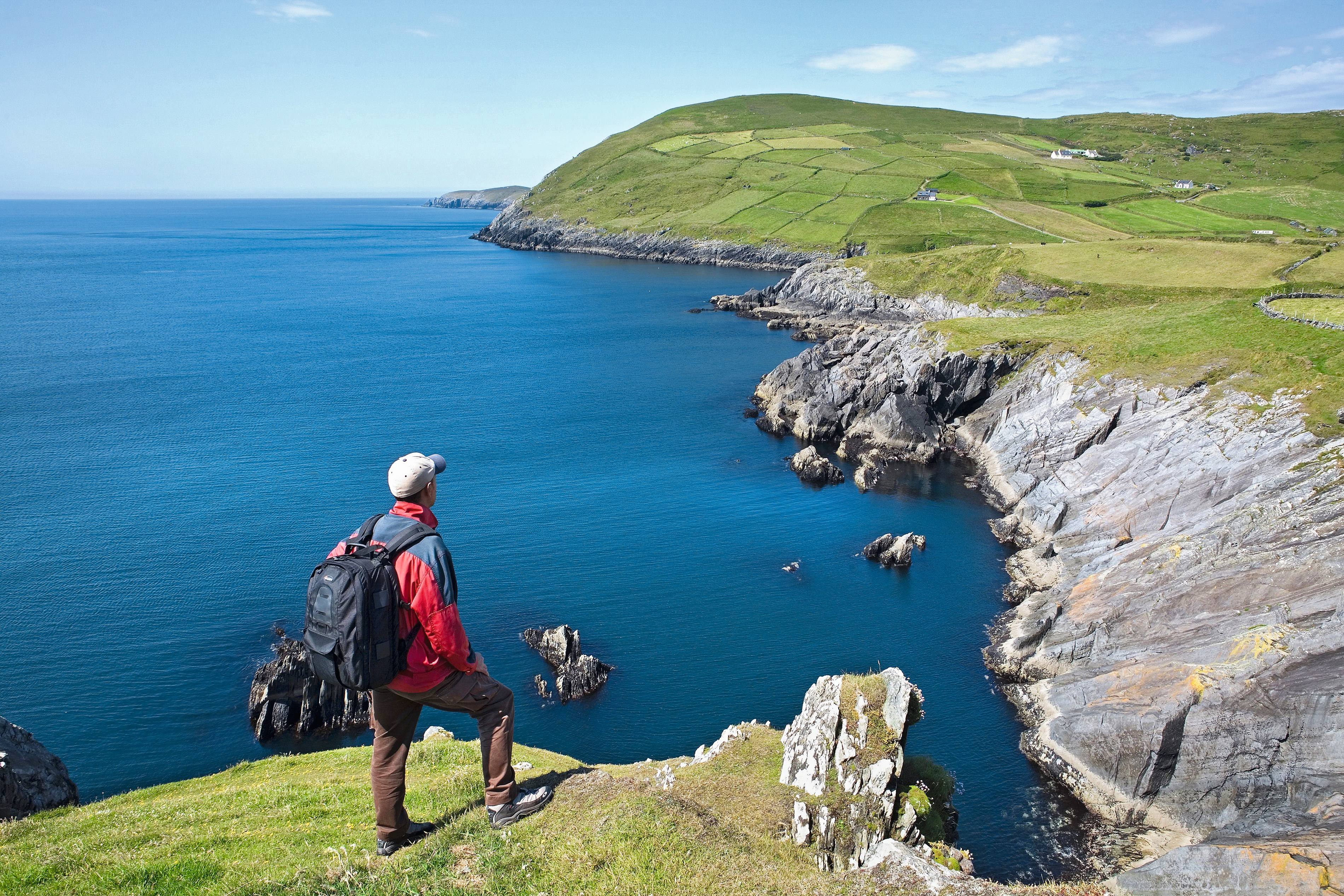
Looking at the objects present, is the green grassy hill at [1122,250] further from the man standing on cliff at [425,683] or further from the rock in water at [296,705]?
the rock in water at [296,705]

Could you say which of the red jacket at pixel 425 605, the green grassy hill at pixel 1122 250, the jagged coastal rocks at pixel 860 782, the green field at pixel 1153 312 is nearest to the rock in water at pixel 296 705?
the jagged coastal rocks at pixel 860 782

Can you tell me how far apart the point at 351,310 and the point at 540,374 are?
54938 millimetres

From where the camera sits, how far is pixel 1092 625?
37.2m

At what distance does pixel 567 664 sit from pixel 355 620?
3097 cm

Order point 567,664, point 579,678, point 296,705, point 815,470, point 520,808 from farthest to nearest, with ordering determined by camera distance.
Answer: point 815,470, point 567,664, point 579,678, point 296,705, point 520,808

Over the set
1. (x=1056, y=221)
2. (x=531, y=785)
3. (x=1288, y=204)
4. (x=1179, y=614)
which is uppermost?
(x=1288, y=204)

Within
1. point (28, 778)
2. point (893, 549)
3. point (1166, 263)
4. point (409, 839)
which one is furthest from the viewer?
point (1166, 263)

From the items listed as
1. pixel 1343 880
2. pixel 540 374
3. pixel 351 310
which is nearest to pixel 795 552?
pixel 1343 880

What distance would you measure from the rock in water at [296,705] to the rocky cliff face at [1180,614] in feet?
98.6

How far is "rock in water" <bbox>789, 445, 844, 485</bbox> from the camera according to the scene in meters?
63.8

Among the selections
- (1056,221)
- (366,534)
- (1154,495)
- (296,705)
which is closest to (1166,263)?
(1056,221)

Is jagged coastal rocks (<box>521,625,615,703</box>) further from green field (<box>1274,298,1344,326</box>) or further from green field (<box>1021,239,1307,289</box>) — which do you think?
green field (<box>1021,239,1307,289</box>)

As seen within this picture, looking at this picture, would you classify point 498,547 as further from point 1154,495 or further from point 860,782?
point 1154,495

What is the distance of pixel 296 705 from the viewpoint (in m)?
35.2
